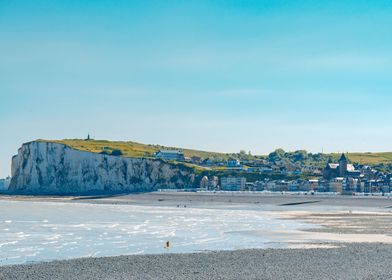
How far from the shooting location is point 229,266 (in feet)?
99.6

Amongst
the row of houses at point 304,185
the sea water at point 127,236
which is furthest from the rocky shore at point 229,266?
the row of houses at point 304,185

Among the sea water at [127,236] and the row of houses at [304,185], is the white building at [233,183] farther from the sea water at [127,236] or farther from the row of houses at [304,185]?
the sea water at [127,236]

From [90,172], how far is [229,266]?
421ft

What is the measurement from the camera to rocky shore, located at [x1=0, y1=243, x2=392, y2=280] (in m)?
27.8

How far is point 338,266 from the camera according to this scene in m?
30.3

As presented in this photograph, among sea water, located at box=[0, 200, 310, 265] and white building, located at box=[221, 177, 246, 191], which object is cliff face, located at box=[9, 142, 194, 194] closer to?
white building, located at box=[221, 177, 246, 191]

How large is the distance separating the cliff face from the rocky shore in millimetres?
117045

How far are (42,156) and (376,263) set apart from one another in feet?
448

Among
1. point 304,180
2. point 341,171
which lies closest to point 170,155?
point 304,180

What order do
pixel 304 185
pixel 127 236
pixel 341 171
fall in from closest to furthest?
pixel 127 236, pixel 304 185, pixel 341 171

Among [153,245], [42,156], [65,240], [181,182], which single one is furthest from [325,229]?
[42,156]

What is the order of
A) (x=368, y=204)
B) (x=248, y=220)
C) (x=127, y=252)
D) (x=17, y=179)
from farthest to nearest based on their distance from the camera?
1. (x=17, y=179)
2. (x=368, y=204)
3. (x=248, y=220)
4. (x=127, y=252)

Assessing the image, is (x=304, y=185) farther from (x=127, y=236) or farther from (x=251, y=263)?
(x=251, y=263)

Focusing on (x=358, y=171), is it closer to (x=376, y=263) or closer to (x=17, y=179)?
(x=17, y=179)
